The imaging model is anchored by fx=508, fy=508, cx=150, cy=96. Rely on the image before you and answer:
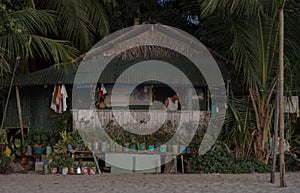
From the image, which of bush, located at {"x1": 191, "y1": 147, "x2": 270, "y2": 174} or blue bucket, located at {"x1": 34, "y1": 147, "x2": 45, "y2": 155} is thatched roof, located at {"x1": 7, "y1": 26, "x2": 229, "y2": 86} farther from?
bush, located at {"x1": 191, "y1": 147, "x2": 270, "y2": 174}

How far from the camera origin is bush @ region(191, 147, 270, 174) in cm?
1151

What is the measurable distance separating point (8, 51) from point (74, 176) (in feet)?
9.97

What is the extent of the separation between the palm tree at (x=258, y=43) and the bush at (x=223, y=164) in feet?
1.43

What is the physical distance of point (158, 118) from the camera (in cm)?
1206

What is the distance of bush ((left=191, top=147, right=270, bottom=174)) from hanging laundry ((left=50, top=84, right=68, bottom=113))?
3.46 m

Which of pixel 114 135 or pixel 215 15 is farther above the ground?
pixel 215 15

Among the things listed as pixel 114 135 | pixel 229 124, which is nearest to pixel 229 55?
pixel 229 124

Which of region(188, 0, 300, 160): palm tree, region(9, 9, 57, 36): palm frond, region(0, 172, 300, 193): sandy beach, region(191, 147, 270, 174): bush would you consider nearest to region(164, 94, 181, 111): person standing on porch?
region(191, 147, 270, 174): bush

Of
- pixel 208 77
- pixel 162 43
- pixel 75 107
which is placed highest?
pixel 162 43

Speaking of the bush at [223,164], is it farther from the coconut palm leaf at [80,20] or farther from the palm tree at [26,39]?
the coconut palm leaf at [80,20]

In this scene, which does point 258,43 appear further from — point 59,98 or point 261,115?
point 59,98

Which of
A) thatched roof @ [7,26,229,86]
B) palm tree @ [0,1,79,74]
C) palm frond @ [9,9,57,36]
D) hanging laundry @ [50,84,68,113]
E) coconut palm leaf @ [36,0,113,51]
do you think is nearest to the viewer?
palm tree @ [0,1,79,74]

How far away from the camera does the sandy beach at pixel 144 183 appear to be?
898 centimetres

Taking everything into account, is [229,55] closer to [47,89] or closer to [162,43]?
[162,43]
